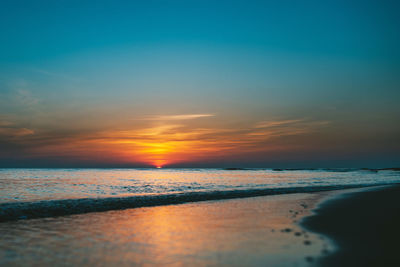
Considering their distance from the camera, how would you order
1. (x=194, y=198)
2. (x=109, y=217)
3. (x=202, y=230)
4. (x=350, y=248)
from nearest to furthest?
(x=350, y=248), (x=202, y=230), (x=109, y=217), (x=194, y=198)

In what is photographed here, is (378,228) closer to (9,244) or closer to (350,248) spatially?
(350,248)

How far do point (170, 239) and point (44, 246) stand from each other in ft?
13.5

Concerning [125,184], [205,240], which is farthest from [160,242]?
[125,184]

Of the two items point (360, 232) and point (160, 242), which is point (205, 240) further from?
point (360, 232)

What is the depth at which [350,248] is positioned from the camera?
876cm

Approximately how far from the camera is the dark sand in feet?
25.2

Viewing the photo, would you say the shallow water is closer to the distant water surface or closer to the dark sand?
the dark sand

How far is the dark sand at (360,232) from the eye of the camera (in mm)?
7688

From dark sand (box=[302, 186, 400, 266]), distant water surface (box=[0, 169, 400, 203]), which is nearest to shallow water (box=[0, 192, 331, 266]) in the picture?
dark sand (box=[302, 186, 400, 266])

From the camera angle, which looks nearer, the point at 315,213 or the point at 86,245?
the point at 86,245

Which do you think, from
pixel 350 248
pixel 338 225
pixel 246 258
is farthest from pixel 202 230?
pixel 338 225

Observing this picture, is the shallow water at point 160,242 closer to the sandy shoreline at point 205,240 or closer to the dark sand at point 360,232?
the sandy shoreline at point 205,240

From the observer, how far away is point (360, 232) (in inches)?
434

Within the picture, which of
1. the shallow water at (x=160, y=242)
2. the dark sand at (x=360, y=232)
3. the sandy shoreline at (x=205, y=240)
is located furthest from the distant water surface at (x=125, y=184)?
the dark sand at (x=360, y=232)
